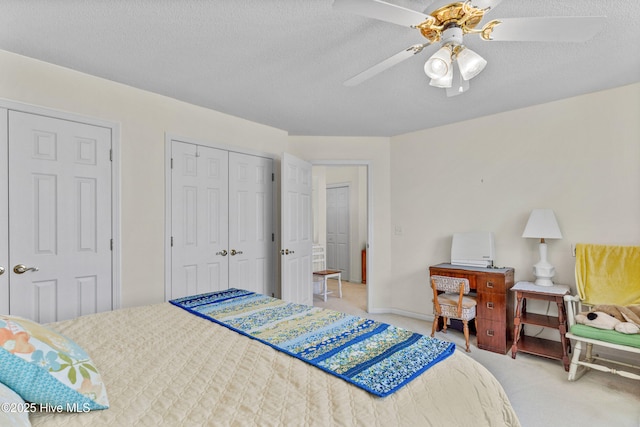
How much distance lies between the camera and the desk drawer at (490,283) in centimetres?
311

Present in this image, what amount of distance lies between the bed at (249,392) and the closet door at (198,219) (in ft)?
5.36

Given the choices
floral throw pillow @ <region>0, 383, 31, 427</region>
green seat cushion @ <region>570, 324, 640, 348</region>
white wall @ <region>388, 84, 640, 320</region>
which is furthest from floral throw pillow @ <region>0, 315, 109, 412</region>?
white wall @ <region>388, 84, 640, 320</region>

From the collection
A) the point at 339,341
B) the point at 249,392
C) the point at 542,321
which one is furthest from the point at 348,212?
the point at 249,392

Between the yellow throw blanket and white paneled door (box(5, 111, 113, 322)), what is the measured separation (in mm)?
3881

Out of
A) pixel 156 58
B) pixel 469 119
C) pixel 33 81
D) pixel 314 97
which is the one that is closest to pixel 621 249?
pixel 469 119

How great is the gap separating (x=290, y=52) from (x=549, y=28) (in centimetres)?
144

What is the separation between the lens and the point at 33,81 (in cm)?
237

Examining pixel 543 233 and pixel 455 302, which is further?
pixel 455 302

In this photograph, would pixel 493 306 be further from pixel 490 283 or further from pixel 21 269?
pixel 21 269

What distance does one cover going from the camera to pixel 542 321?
2.96 m

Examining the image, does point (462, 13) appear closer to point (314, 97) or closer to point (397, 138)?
point (314, 97)

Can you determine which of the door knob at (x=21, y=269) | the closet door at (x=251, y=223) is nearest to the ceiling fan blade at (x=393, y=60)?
the closet door at (x=251, y=223)

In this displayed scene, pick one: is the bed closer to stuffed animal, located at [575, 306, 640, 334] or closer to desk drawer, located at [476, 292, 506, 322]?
stuffed animal, located at [575, 306, 640, 334]

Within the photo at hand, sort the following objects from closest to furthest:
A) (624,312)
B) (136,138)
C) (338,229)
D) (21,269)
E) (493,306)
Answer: (21,269) < (624,312) < (136,138) < (493,306) < (338,229)
